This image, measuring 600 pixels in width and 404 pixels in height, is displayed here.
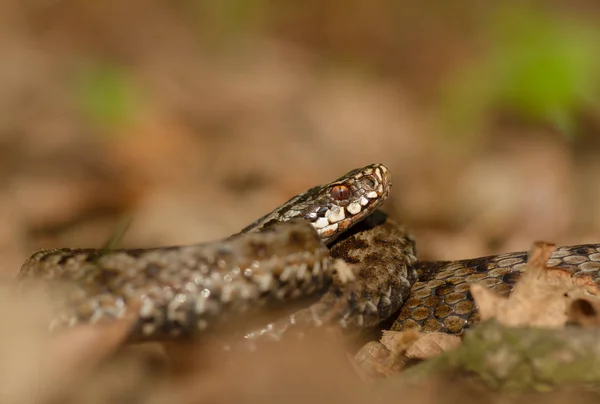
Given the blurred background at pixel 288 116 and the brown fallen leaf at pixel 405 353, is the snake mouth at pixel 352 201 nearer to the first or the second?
the brown fallen leaf at pixel 405 353

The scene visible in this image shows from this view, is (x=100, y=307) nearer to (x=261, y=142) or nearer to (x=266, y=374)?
(x=266, y=374)

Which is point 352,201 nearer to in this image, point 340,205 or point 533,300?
point 340,205

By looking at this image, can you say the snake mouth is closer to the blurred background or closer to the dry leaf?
the dry leaf

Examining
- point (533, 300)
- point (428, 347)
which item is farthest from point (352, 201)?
point (533, 300)

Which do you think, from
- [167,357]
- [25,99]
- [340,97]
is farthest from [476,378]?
[340,97]

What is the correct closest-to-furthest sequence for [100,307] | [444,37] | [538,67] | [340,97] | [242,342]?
1. [100,307]
2. [242,342]
3. [538,67]
4. [340,97]
5. [444,37]

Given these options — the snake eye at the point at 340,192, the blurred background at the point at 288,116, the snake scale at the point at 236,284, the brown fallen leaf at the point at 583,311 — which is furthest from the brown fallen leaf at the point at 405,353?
the blurred background at the point at 288,116

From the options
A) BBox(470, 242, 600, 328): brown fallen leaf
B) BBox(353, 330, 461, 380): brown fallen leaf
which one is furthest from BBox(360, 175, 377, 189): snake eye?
BBox(470, 242, 600, 328): brown fallen leaf
